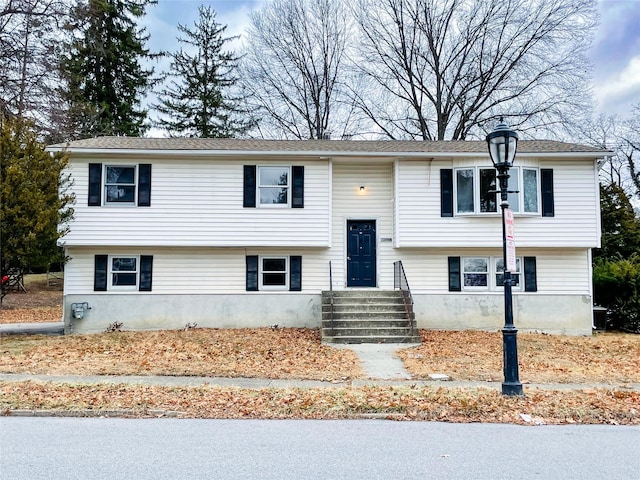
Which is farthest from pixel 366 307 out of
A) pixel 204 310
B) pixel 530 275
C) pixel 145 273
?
pixel 145 273

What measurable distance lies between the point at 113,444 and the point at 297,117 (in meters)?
28.5

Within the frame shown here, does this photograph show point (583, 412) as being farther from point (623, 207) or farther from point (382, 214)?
point (623, 207)

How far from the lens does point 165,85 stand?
33.5m

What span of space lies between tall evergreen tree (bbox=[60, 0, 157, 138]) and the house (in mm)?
15313

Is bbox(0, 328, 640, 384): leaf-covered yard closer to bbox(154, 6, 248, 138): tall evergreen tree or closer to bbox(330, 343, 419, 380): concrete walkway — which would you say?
bbox(330, 343, 419, 380): concrete walkway

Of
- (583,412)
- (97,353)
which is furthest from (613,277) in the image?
(97,353)

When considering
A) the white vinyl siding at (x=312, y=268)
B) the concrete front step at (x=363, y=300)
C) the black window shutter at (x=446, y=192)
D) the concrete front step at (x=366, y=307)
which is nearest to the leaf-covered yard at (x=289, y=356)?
the concrete front step at (x=366, y=307)

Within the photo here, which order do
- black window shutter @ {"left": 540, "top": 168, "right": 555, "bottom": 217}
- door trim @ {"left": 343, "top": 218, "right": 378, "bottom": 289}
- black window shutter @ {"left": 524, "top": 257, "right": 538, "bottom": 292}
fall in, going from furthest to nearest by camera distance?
door trim @ {"left": 343, "top": 218, "right": 378, "bottom": 289}
black window shutter @ {"left": 524, "top": 257, "right": 538, "bottom": 292}
black window shutter @ {"left": 540, "top": 168, "right": 555, "bottom": 217}

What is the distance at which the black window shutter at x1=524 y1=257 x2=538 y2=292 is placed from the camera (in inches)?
612

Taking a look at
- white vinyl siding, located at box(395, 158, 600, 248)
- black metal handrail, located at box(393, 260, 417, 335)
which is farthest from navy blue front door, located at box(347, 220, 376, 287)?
white vinyl siding, located at box(395, 158, 600, 248)

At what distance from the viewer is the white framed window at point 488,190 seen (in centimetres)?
1509

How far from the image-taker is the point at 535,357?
36.4 ft

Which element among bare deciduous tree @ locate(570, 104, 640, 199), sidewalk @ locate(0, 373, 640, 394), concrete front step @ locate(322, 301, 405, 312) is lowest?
sidewalk @ locate(0, 373, 640, 394)

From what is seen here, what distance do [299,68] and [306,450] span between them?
29377mm
